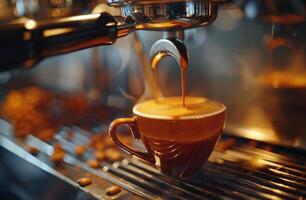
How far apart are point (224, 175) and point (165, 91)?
0.95 ft

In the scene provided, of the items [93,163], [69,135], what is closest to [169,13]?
[93,163]

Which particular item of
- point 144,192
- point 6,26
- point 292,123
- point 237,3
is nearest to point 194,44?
point 237,3

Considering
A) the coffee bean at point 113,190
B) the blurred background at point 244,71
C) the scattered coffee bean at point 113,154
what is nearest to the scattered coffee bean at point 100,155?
the scattered coffee bean at point 113,154

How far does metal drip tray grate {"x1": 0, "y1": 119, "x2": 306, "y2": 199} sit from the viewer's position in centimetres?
39

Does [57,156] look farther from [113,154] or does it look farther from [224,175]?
[224,175]

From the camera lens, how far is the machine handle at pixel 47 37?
0.25 metres

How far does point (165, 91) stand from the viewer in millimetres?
692

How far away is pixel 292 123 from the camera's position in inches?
20.9

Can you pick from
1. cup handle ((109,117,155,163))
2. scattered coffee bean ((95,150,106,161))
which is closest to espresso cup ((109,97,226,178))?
cup handle ((109,117,155,163))

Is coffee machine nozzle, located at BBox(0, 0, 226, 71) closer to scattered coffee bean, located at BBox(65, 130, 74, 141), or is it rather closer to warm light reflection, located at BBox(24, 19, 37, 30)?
warm light reflection, located at BBox(24, 19, 37, 30)

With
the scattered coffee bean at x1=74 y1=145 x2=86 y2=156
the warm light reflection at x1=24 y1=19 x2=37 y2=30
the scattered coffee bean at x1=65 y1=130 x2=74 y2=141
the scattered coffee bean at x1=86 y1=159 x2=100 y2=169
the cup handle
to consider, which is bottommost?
the scattered coffee bean at x1=65 y1=130 x2=74 y2=141

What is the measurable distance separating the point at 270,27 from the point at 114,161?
33cm

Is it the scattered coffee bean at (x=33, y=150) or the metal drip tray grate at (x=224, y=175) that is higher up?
the metal drip tray grate at (x=224, y=175)

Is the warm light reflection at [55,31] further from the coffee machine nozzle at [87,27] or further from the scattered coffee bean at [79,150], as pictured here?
the scattered coffee bean at [79,150]
